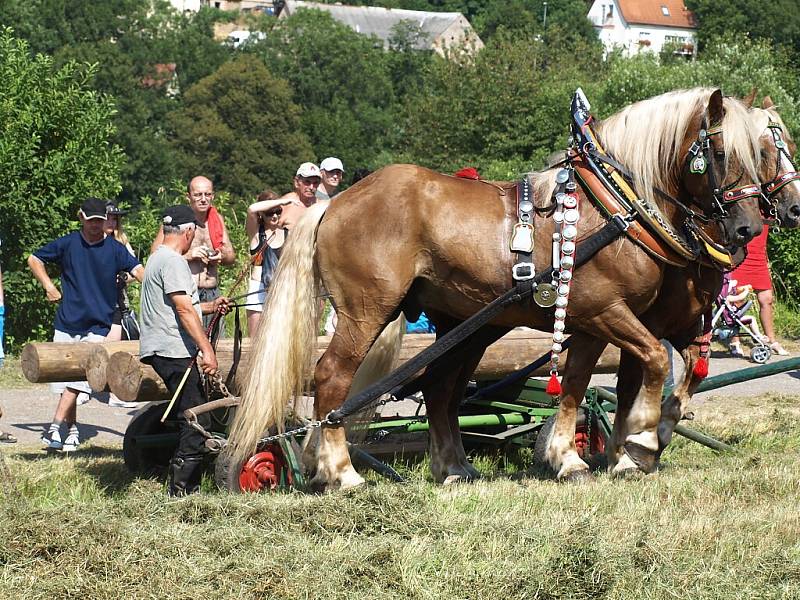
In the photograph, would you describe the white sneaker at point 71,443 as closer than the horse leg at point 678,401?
No

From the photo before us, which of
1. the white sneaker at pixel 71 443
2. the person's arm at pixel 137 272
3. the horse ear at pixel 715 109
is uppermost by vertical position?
the horse ear at pixel 715 109

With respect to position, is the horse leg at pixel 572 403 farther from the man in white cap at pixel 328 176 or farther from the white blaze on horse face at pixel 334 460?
the man in white cap at pixel 328 176

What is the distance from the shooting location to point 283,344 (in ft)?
19.8

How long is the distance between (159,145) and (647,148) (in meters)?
51.7

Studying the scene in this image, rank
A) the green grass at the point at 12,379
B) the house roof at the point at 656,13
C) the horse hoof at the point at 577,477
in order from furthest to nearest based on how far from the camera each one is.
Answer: the house roof at the point at 656,13 < the green grass at the point at 12,379 < the horse hoof at the point at 577,477

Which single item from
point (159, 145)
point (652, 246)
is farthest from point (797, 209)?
point (159, 145)

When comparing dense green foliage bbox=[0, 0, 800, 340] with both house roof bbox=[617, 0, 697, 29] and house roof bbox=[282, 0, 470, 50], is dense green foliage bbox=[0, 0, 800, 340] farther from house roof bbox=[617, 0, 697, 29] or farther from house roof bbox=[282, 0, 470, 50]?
house roof bbox=[617, 0, 697, 29]

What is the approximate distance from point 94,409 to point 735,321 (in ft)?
22.3

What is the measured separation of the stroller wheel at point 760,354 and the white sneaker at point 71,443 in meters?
7.31

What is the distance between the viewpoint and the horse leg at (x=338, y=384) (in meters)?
5.93

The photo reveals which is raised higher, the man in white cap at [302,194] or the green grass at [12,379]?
the man in white cap at [302,194]

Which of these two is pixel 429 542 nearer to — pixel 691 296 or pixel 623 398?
pixel 623 398

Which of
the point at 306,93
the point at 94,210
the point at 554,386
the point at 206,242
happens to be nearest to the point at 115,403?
the point at 94,210

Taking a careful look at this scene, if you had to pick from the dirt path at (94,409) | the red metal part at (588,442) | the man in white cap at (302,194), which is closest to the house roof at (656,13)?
the dirt path at (94,409)
